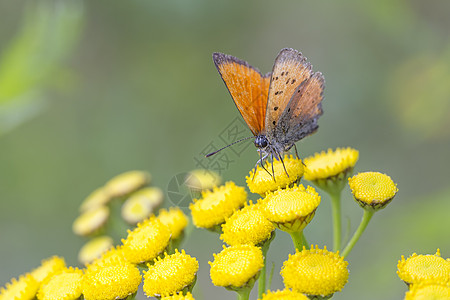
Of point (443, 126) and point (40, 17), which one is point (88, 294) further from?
point (443, 126)

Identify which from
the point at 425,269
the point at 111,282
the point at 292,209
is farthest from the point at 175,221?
the point at 425,269

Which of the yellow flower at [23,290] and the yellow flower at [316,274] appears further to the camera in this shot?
the yellow flower at [23,290]

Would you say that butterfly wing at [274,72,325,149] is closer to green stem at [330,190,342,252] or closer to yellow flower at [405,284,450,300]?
green stem at [330,190,342,252]

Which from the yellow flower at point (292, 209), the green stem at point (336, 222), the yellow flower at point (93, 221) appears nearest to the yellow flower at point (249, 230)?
the yellow flower at point (292, 209)

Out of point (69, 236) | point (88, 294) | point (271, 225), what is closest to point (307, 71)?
point (271, 225)

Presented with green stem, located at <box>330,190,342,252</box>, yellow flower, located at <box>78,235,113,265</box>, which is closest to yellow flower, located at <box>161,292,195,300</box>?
green stem, located at <box>330,190,342,252</box>

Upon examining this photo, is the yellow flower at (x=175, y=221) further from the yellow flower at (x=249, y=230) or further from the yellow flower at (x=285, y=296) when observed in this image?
the yellow flower at (x=285, y=296)
